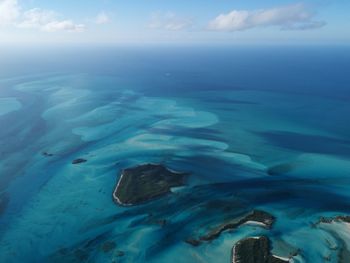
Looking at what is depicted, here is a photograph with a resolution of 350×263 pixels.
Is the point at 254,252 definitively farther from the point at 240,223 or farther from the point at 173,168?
the point at 173,168

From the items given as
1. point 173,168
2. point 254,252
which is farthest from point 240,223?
point 173,168

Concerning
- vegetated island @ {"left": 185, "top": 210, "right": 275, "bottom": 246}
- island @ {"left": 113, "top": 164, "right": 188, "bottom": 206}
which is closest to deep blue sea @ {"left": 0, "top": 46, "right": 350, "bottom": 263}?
vegetated island @ {"left": 185, "top": 210, "right": 275, "bottom": 246}

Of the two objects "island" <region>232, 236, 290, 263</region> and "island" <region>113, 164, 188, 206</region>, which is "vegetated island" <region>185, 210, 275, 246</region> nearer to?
Result: "island" <region>232, 236, 290, 263</region>

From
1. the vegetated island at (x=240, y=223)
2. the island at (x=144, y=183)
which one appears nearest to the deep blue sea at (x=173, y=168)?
the vegetated island at (x=240, y=223)

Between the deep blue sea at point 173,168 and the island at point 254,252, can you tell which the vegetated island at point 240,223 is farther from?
the island at point 254,252

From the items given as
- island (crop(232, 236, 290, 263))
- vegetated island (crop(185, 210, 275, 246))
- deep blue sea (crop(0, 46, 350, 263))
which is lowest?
deep blue sea (crop(0, 46, 350, 263))
